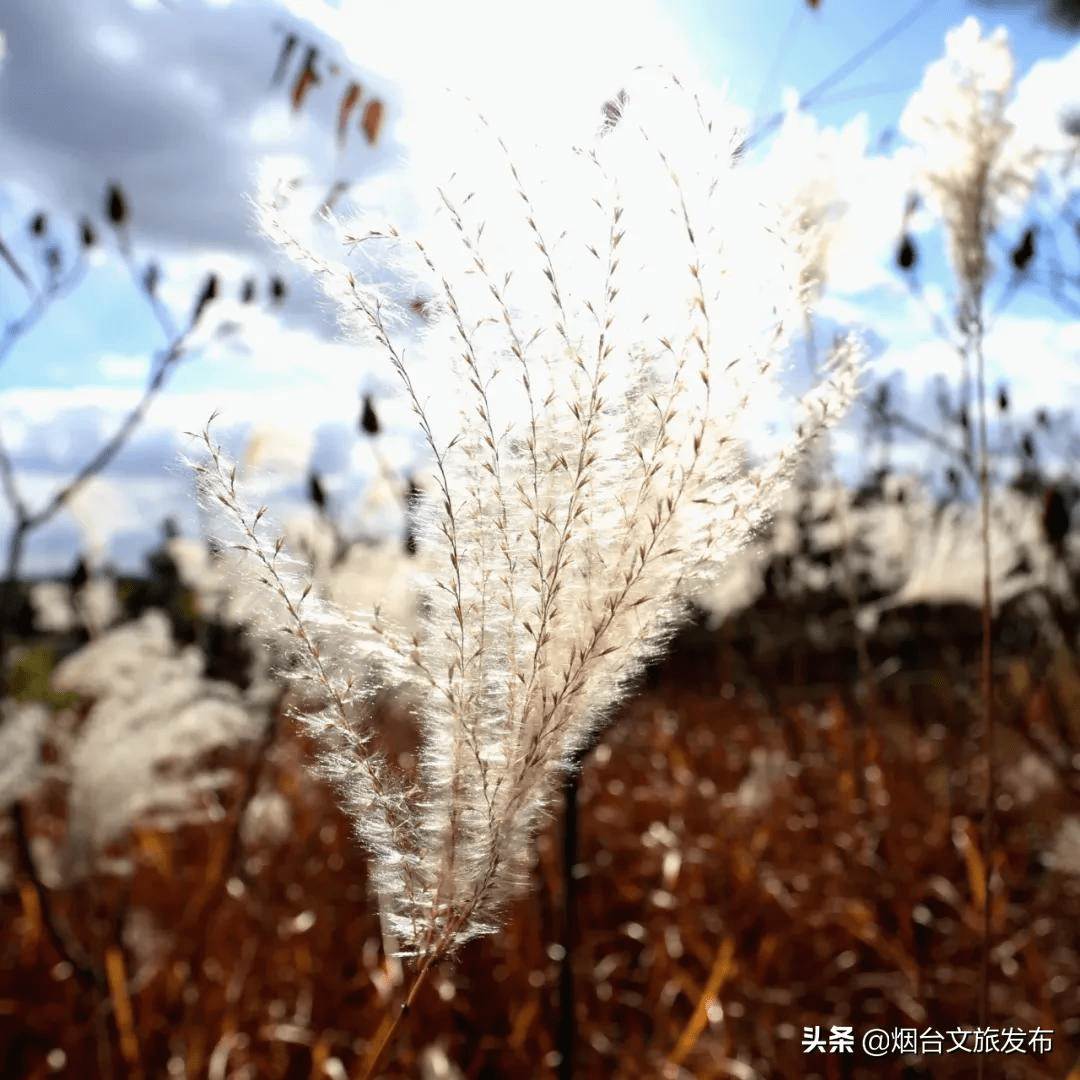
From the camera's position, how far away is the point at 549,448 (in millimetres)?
700

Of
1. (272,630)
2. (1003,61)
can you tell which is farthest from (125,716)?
(1003,61)

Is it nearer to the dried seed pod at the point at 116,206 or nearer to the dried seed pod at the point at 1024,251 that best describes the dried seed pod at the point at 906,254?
the dried seed pod at the point at 1024,251

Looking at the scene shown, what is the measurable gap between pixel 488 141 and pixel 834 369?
0.31 m

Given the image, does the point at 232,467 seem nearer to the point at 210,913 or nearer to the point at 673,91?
the point at 673,91

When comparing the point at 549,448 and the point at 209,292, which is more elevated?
the point at 209,292

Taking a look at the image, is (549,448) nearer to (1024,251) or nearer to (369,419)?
(369,419)

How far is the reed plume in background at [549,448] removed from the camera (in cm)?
67

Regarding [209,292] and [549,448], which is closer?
[549,448]

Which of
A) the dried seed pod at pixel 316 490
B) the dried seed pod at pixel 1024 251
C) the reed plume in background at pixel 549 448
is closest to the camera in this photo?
the reed plume in background at pixel 549 448

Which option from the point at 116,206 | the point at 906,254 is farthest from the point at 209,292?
the point at 906,254

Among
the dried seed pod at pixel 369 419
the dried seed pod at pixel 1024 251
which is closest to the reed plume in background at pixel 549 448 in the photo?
the dried seed pod at pixel 369 419

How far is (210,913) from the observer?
8.74 ft

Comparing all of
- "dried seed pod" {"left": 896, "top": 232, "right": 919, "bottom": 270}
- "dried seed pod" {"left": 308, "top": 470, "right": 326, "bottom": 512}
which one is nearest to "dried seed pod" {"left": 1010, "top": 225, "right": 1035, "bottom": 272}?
"dried seed pod" {"left": 896, "top": 232, "right": 919, "bottom": 270}

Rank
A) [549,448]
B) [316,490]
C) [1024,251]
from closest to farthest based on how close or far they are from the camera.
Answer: [549,448] < [1024,251] < [316,490]
